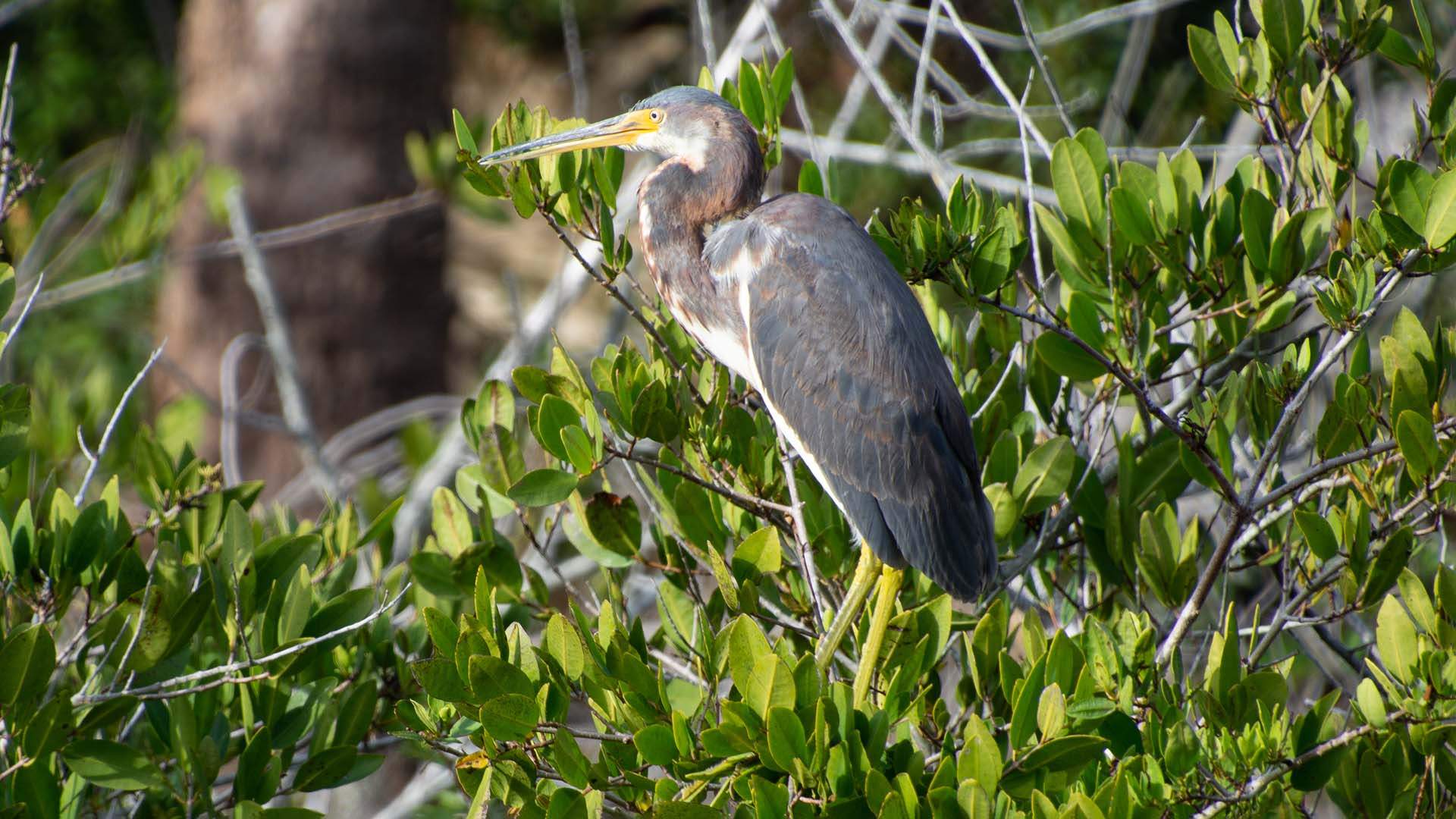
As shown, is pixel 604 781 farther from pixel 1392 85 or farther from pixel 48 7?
pixel 48 7

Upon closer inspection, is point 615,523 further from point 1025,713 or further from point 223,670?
point 1025,713

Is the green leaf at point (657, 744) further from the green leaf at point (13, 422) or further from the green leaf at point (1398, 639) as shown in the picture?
the green leaf at point (13, 422)

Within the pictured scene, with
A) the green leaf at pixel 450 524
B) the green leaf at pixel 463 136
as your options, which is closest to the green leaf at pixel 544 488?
the green leaf at pixel 450 524

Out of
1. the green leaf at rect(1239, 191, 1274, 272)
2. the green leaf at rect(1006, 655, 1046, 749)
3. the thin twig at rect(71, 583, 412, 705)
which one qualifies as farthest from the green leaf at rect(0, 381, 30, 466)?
the green leaf at rect(1239, 191, 1274, 272)

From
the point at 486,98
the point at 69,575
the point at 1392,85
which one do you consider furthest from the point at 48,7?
the point at 1392,85

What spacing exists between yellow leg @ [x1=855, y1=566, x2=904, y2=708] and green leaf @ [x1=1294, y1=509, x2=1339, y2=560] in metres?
0.64

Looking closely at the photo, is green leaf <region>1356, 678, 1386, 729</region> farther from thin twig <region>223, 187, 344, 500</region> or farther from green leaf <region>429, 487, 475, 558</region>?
thin twig <region>223, 187, 344, 500</region>

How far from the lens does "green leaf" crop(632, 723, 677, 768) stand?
166 cm

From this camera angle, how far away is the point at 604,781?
1.73 metres

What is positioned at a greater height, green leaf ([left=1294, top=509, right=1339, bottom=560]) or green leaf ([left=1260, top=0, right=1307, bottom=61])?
green leaf ([left=1260, top=0, right=1307, bottom=61])

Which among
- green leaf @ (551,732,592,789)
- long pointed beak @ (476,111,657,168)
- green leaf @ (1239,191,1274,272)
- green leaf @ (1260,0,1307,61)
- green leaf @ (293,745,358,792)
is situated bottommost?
green leaf @ (293,745,358,792)

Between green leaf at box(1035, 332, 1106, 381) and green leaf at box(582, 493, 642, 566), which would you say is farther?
green leaf at box(582, 493, 642, 566)

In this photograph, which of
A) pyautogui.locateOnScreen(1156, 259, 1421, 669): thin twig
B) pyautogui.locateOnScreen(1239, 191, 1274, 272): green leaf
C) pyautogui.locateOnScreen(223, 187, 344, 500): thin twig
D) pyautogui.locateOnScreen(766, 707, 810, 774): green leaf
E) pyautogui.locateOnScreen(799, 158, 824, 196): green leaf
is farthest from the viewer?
pyautogui.locateOnScreen(223, 187, 344, 500): thin twig

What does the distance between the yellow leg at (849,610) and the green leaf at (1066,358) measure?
501 mm
